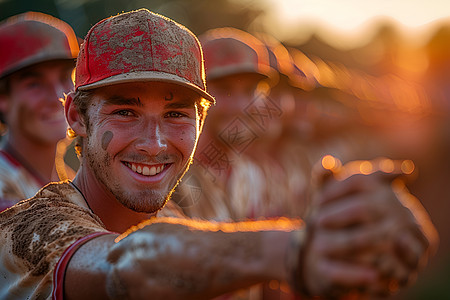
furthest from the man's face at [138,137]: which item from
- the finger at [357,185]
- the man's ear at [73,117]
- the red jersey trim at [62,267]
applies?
the finger at [357,185]

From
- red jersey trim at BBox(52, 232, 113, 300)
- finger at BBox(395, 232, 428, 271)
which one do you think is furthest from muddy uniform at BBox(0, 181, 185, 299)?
finger at BBox(395, 232, 428, 271)

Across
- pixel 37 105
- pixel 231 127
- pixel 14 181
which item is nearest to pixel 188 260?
pixel 14 181

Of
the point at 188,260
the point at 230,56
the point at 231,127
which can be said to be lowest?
the point at 231,127

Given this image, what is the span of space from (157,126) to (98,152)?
30 centimetres

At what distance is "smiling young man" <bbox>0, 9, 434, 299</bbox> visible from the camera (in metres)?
1.22

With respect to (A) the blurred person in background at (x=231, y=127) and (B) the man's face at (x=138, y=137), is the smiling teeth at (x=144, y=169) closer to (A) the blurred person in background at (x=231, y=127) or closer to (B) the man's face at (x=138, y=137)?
(B) the man's face at (x=138, y=137)

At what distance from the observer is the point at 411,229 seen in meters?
1.22

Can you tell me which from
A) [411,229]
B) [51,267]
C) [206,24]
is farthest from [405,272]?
[206,24]

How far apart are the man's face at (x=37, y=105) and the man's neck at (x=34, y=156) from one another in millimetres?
52

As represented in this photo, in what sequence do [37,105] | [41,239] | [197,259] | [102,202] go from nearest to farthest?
1. [197,259]
2. [41,239]
3. [102,202]
4. [37,105]

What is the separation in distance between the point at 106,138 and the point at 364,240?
1473 millimetres

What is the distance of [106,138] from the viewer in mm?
2398

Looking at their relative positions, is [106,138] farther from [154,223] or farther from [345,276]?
[345,276]

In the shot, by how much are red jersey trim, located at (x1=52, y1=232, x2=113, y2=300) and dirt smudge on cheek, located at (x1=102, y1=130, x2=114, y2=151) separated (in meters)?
0.69
